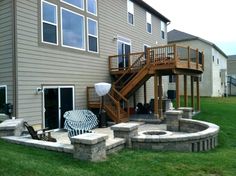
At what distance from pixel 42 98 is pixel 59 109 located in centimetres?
113

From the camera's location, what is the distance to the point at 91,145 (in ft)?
20.7

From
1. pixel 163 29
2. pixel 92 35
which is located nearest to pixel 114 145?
pixel 92 35

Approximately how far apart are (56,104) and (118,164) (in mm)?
6135

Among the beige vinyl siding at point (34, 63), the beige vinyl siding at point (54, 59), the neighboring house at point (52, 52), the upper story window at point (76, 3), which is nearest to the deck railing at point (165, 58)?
the neighboring house at point (52, 52)

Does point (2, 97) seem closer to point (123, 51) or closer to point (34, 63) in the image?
point (34, 63)

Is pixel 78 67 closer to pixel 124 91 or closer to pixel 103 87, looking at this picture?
pixel 103 87

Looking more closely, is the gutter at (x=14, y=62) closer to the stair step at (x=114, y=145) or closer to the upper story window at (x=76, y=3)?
the upper story window at (x=76, y=3)

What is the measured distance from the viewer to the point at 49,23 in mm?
11664

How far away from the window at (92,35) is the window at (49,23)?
254 centimetres

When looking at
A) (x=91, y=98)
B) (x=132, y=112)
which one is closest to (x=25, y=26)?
(x=91, y=98)

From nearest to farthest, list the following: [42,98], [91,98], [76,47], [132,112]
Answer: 1. [42,98]
2. [76,47]
3. [91,98]
4. [132,112]

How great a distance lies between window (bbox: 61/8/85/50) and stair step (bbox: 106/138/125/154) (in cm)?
606

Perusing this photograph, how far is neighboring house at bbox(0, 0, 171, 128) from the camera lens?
34.1ft

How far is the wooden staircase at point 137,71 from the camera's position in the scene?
13.6 metres
